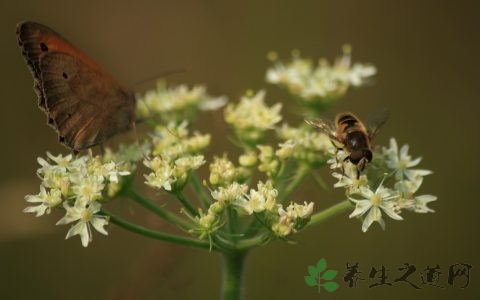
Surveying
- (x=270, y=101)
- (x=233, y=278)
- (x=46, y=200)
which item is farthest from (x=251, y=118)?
(x=270, y=101)

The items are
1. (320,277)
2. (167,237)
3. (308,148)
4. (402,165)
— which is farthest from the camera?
(308,148)

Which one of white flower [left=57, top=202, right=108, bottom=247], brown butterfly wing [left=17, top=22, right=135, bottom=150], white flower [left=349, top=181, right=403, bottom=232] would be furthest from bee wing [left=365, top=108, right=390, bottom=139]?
white flower [left=57, top=202, right=108, bottom=247]

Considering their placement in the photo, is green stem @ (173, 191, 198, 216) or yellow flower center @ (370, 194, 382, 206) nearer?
yellow flower center @ (370, 194, 382, 206)

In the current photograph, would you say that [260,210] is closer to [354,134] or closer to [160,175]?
[160,175]

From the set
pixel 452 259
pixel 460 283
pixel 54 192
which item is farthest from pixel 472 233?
pixel 54 192

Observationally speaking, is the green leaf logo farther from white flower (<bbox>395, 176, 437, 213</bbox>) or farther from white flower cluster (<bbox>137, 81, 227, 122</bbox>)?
white flower cluster (<bbox>137, 81, 227, 122</bbox>)
